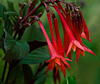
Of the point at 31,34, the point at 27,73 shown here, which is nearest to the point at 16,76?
the point at 27,73

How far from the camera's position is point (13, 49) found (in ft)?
1.54

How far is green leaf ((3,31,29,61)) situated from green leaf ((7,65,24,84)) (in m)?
0.12

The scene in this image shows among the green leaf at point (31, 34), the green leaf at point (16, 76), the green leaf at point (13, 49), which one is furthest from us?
the green leaf at point (31, 34)

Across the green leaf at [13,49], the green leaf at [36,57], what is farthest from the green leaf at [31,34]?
the green leaf at [13,49]

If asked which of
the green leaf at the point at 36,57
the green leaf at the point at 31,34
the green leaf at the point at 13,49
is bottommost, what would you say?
the green leaf at the point at 36,57

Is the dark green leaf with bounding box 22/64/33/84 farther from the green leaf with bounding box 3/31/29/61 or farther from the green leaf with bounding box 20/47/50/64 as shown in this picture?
the green leaf with bounding box 3/31/29/61

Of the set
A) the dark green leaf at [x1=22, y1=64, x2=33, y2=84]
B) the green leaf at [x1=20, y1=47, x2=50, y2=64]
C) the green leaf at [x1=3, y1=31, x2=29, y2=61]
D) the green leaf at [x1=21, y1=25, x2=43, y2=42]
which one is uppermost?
the green leaf at [x1=3, y1=31, x2=29, y2=61]

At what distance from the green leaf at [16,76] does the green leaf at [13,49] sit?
0.12 metres

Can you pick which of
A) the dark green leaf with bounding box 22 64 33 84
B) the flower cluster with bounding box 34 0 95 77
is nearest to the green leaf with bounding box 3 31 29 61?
the flower cluster with bounding box 34 0 95 77

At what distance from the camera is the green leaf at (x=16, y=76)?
59 cm

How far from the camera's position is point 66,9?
0.53 meters

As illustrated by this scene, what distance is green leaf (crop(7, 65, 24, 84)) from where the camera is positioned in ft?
1.92

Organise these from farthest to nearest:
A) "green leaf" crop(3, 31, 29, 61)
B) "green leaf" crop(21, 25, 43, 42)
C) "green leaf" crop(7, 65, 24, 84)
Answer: "green leaf" crop(21, 25, 43, 42)
"green leaf" crop(7, 65, 24, 84)
"green leaf" crop(3, 31, 29, 61)

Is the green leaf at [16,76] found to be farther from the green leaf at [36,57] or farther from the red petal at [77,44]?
the red petal at [77,44]
